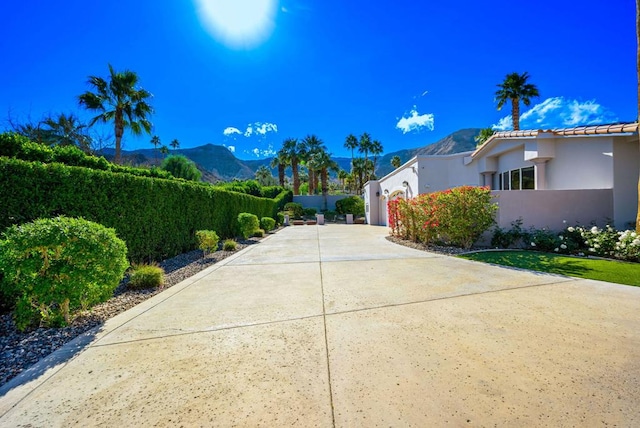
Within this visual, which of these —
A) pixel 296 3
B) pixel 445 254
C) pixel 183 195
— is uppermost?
pixel 296 3

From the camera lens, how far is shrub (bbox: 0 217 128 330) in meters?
3.12

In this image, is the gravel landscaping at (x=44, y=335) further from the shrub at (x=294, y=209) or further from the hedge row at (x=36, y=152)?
the shrub at (x=294, y=209)

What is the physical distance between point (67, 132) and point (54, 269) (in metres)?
18.6

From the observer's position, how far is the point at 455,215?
880cm

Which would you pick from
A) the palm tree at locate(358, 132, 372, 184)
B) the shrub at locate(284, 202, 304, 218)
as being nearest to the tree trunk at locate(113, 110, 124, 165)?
the shrub at locate(284, 202, 304, 218)

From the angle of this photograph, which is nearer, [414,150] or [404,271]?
[404,271]

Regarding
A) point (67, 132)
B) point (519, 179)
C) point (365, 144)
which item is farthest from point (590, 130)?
point (365, 144)

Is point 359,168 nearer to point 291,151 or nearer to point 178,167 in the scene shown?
point 291,151

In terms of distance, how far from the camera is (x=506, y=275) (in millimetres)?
5656

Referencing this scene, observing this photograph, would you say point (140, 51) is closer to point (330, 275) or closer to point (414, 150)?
point (330, 275)

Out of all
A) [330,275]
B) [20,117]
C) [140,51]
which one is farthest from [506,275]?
[20,117]

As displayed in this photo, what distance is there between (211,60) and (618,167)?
60.1 ft

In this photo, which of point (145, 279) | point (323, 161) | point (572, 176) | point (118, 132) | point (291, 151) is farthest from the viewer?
point (291, 151)

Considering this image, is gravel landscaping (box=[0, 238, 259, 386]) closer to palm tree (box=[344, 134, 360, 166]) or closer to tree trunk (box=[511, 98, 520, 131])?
tree trunk (box=[511, 98, 520, 131])
